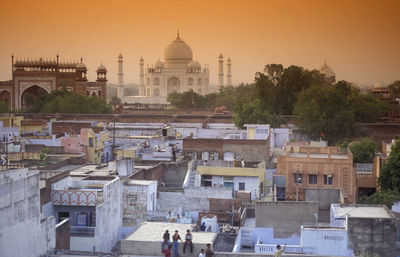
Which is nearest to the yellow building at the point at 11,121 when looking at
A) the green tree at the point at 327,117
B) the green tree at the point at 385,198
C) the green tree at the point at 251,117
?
the green tree at the point at 251,117

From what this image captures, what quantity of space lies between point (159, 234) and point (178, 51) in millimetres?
65499

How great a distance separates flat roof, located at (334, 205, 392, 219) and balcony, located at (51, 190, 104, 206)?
407cm

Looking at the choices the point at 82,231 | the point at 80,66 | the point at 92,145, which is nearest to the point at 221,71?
the point at 80,66

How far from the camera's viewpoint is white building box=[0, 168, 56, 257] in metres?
8.38

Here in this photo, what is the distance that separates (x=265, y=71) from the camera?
40.3 metres

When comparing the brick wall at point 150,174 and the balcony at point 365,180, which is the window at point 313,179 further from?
the brick wall at point 150,174

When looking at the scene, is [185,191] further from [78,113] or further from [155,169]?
[78,113]

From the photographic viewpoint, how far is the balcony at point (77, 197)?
37.8 ft

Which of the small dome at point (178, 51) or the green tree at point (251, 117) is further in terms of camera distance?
the small dome at point (178, 51)

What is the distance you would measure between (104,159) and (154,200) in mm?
9001

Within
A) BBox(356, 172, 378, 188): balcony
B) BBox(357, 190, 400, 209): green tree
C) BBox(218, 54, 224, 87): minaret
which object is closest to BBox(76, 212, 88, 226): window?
BBox(357, 190, 400, 209): green tree

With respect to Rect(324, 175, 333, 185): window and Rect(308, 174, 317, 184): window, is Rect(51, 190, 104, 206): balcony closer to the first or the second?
Rect(308, 174, 317, 184): window

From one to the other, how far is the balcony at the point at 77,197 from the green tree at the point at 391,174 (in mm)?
9756

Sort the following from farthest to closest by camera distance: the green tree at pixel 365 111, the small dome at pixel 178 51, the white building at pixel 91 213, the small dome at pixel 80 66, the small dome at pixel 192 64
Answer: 1. the small dome at pixel 178 51
2. the small dome at pixel 192 64
3. the small dome at pixel 80 66
4. the green tree at pixel 365 111
5. the white building at pixel 91 213
